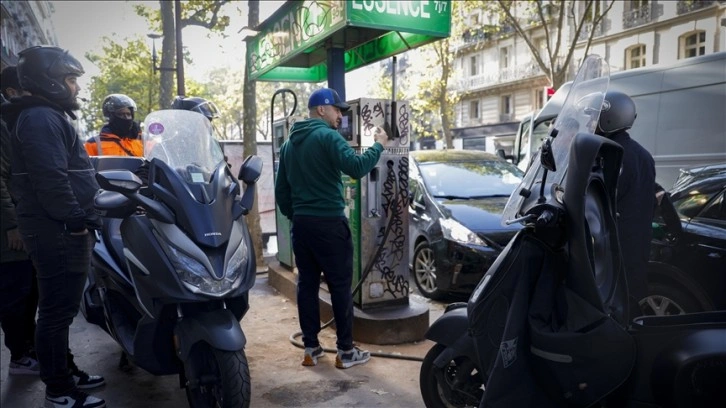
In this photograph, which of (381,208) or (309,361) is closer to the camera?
(309,361)

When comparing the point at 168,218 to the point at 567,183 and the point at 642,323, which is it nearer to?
the point at 567,183

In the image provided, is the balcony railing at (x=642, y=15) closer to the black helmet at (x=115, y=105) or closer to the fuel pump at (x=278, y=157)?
the fuel pump at (x=278, y=157)

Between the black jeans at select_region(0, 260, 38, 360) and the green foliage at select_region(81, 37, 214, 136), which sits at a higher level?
the green foliage at select_region(81, 37, 214, 136)

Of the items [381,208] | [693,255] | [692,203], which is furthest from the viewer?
[381,208]

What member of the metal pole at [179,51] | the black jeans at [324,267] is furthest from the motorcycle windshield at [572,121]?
the metal pole at [179,51]

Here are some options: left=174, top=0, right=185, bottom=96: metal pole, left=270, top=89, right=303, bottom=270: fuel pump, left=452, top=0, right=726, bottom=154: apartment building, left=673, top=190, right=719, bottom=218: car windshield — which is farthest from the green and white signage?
left=452, top=0, right=726, bottom=154: apartment building

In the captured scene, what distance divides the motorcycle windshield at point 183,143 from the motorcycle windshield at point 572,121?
1.70m

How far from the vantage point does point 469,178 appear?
23.0ft

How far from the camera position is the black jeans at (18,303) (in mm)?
3779

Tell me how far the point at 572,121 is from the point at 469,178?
469cm

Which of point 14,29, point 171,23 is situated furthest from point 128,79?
point 171,23

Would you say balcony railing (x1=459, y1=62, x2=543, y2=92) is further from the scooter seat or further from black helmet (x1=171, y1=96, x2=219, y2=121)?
the scooter seat

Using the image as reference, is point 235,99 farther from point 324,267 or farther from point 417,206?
point 324,267

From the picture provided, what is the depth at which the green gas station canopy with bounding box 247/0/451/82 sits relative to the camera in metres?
4.79
